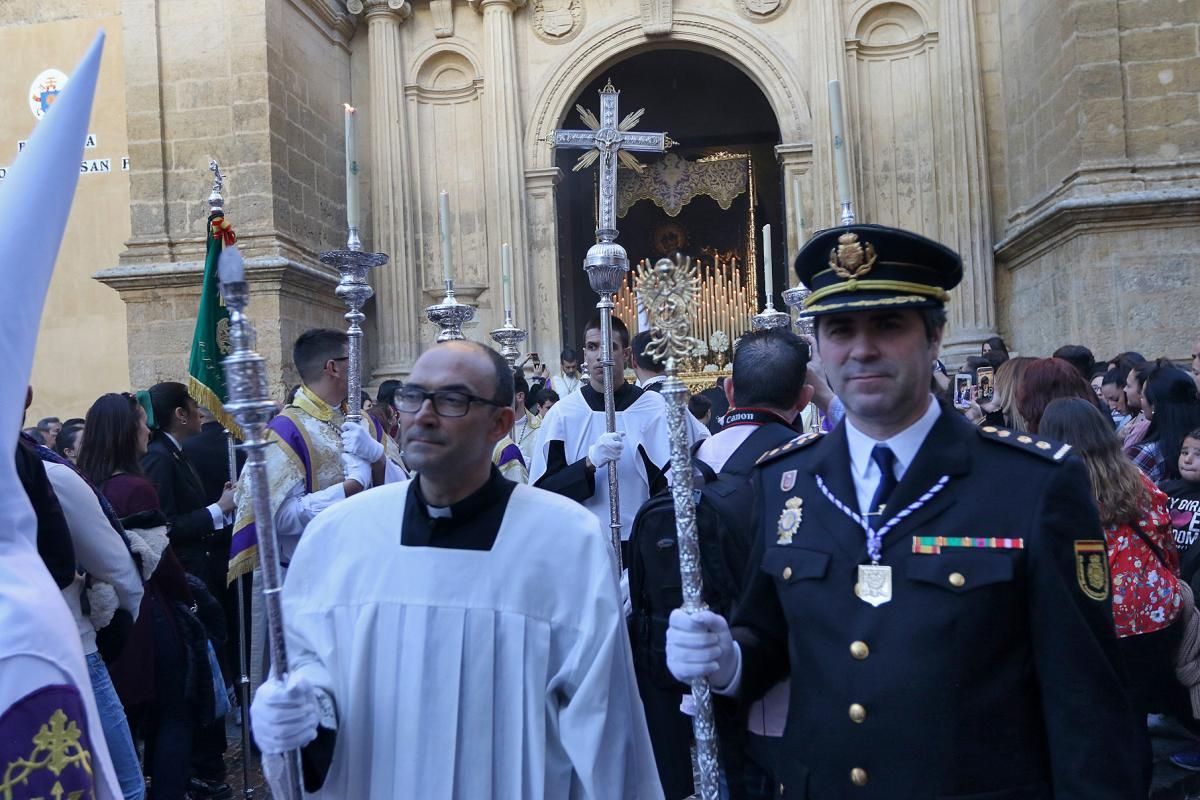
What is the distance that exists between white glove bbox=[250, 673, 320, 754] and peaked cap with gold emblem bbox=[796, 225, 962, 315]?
129 cm

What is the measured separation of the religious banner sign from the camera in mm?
18562

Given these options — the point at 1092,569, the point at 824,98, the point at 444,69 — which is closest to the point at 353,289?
the point at 1092,569

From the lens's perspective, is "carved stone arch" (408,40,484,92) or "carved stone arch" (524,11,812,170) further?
"carved stone arch" (408,40,484,92)

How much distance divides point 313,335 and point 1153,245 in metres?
8.58

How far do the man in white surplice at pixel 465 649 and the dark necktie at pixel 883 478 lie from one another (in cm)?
63

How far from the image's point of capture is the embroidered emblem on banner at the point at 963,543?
2062 mm

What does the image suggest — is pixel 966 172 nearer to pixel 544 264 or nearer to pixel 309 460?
pixel 544 264

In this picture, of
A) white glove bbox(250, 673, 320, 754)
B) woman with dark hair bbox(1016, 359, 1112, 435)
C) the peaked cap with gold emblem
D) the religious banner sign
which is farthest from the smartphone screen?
the religious banner sign

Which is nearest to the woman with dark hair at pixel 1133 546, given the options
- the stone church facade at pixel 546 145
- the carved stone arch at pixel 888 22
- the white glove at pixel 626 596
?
the white glove at pixel 626 596

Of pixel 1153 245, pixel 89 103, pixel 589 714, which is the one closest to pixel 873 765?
pixel 589 714

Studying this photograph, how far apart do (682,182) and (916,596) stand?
17.1 m

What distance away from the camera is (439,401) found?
2621 mm

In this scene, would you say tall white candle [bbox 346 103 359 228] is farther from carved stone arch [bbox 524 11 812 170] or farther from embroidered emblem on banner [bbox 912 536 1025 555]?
carved stone arch [bbox 524 11 812 170]

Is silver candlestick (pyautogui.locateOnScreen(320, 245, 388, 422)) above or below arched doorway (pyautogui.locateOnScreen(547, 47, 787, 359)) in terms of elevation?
below
